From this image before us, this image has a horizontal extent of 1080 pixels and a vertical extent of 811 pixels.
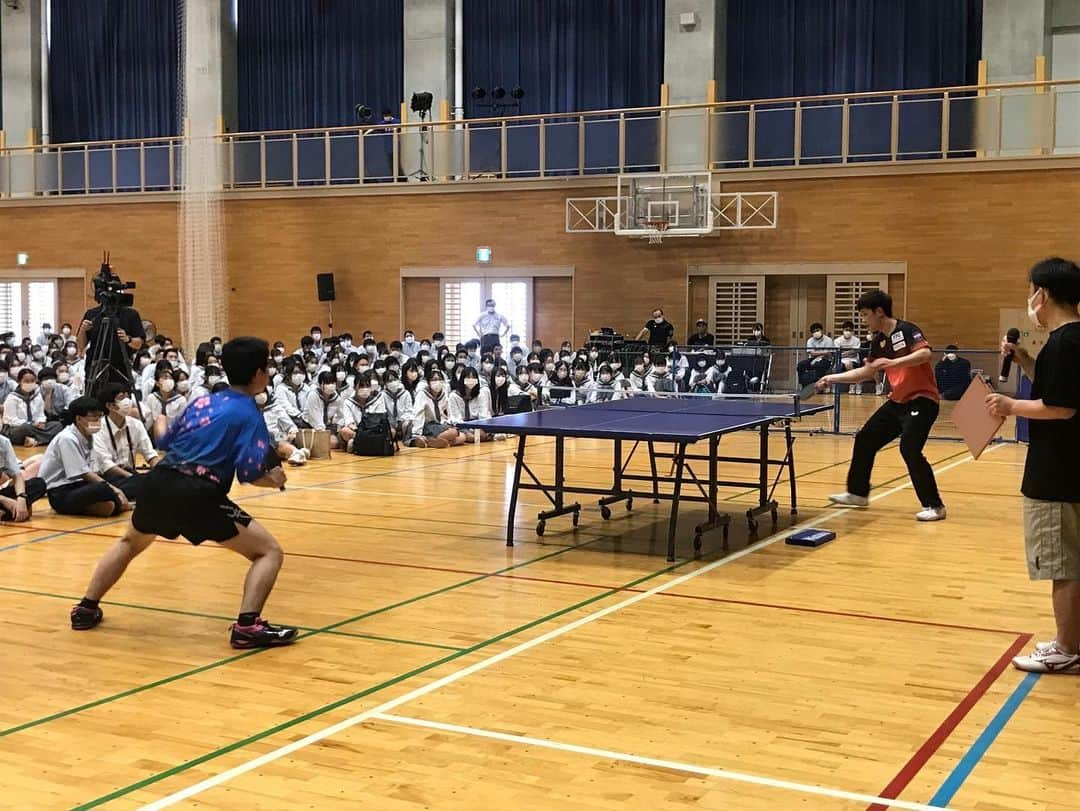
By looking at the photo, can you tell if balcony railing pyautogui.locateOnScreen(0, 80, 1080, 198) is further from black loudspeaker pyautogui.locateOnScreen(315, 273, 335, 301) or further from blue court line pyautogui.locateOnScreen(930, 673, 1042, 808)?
blue court line pyautogui.locateOnScreen(930, 673, 1042, 808)

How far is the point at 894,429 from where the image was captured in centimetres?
1158

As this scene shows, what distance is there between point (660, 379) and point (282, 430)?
26.4 feet

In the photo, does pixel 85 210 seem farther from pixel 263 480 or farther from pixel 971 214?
pixel 263 480

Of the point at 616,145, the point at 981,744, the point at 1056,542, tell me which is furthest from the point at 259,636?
the point at 616,145

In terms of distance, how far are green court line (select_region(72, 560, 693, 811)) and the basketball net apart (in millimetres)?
22972

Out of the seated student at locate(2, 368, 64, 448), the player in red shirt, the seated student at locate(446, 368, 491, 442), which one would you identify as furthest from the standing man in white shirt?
the player in red shirt

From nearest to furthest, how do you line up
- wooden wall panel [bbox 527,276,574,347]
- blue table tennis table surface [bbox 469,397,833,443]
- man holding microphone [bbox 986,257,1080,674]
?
man holding microphone [bbox 986,257,1080,674] < blue table tennis table surface [bbox 469,397,833,443] < wooden wall panel [bbox 527,276,574,347]

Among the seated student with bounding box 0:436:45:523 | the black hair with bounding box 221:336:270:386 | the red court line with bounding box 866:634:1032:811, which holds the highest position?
the black hair with bounding box 221:336:270:386

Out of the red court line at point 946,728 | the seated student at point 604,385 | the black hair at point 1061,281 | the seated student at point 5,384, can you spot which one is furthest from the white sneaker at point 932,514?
the seated student at point 5,384

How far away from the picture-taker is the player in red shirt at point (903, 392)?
1110 cm

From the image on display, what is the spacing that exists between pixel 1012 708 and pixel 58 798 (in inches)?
168

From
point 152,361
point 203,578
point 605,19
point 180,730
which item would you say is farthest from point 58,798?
point 605,19

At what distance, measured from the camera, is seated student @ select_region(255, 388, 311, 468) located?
52.4 ft

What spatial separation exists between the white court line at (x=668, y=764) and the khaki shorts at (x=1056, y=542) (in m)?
2.04
